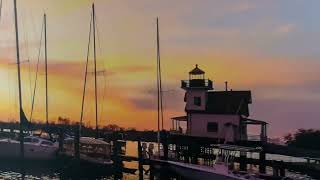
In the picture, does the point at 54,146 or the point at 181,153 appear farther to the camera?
the point at 54,146

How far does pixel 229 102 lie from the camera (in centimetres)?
5778

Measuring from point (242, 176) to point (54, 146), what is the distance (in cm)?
3112

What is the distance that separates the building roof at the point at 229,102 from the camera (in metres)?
57.1

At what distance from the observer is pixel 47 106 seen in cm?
7250

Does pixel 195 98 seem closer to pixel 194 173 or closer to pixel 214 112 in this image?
pixel 214 112

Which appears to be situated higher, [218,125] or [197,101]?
[197,101]

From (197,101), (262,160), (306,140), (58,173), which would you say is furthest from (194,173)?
(306,140)

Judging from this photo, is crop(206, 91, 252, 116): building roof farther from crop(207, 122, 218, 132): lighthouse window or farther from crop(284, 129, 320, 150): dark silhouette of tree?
crop(284, 129, 320, 150): dark silhouette of tree

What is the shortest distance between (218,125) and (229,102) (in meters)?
3.02

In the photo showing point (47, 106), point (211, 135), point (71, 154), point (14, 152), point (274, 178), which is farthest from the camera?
point (47, 106)

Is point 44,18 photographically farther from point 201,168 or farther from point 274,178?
point 274,178

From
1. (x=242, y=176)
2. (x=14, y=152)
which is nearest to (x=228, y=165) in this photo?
(x=242, y=176)

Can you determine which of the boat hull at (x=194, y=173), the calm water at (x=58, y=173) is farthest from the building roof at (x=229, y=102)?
the boat hull at (x=194, y=173)

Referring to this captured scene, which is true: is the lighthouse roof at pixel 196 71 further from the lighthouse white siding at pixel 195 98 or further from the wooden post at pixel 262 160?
the wooden post at pixel 262 160
